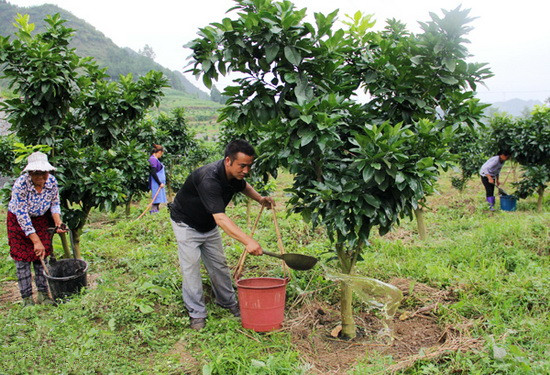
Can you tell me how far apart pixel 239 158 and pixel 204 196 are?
476mm

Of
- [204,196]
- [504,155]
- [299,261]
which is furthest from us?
[504,155]

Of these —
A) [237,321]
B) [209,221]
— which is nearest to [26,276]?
[209,221]

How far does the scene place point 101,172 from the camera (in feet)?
16.6

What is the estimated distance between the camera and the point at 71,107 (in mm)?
5176

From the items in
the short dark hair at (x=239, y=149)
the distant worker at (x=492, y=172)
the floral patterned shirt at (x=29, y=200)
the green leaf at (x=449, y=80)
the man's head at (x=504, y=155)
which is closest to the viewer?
the green leaf at (x=449, y=80)

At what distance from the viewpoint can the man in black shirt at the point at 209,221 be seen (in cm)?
357

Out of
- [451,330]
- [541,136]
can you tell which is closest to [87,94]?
[451,330]

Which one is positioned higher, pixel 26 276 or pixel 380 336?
pixel 26 276

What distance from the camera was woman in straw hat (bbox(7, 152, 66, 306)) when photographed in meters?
4.27

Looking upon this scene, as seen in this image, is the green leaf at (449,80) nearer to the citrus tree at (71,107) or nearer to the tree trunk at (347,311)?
the tree trunk at (347,311)

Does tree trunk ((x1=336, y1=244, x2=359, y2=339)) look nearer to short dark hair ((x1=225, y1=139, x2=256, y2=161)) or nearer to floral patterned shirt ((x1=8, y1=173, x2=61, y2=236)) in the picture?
short dark hair ((x1=225, y1=139, x2=256, y2=161))

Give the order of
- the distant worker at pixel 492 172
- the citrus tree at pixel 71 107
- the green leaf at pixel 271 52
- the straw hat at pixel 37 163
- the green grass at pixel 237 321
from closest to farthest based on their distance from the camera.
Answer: the green leaf at pixel 271 52 < the green grass at pixel 237 321 < the straw hat at pixel 37 163 < the citrus tree at pixel 71 107 < the distant worker at pixel 492 172

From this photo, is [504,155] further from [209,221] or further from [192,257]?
[192,257]

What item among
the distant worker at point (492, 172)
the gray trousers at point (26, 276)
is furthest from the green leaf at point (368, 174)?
the distant worker at point (492, 172)
